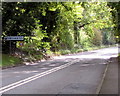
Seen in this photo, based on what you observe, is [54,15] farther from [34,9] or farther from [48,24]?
[34,9]

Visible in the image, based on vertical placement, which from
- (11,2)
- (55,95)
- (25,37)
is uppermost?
(11,2)

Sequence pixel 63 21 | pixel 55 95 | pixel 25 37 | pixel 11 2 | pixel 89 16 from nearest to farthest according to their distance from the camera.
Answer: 1. pixel 55 95
2. pixel 11 2
3. pixel 25 37
4. pixel 63 21
5. pixel 89 16

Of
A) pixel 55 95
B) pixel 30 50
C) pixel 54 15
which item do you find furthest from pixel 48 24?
pixel 55 95

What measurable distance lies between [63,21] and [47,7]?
660 centimetres

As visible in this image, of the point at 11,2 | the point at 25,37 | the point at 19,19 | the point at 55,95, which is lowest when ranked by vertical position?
the point at 55,95

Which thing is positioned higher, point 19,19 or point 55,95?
point 19,19

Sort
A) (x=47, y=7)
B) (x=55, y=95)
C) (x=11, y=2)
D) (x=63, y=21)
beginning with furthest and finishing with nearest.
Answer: (x=63, y=21)
(x=47, y=7)
(x=11, y=2)
(x=55, y=95)

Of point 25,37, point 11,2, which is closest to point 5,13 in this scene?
point 11,2

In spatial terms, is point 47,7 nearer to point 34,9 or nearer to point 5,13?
point 34,9

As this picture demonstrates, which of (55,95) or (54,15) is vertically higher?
(54,15)

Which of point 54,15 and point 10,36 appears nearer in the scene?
point 10,36

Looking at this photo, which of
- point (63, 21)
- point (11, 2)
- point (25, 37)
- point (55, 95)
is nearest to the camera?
point (55, 95)

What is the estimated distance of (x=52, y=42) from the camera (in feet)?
135

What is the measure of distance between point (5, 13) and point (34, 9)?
162 inches
